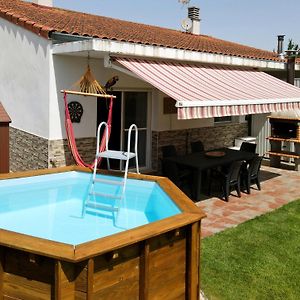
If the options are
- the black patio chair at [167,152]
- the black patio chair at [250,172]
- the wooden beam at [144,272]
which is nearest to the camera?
the wooden beam at [144,272]

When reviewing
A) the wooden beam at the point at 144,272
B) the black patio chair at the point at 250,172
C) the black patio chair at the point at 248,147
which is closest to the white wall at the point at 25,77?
the black patio chair at the point at 250,172

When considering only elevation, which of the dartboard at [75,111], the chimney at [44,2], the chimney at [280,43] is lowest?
the dartboard at [75,111]

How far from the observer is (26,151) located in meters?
18.0

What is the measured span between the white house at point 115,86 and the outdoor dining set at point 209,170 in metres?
2.56

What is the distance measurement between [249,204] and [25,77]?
35.9 feet

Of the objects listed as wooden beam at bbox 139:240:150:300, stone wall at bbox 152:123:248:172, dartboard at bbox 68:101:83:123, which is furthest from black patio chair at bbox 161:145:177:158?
wooden beam at bbox 139:240:150:300

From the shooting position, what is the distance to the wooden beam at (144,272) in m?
7.12

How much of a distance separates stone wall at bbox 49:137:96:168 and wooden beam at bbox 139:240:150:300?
990cm

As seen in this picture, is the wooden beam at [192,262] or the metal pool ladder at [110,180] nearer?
the wooden beam at [192,262]

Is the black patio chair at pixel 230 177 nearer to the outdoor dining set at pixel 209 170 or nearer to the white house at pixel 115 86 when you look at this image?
the outdoor dining set at pixel 209 170

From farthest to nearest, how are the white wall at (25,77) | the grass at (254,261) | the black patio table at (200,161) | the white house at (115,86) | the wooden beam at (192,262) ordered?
the black patio table at (200,161)
the white wall at (25,77)
the white house at (115,86)
the grass at (254,261)
the wooden beam at (192,262)

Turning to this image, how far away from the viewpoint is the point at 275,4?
39219 millimetres

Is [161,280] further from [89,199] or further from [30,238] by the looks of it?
[89,199]

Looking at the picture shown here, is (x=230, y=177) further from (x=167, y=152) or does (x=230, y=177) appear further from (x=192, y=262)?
(x=192, y=262)
